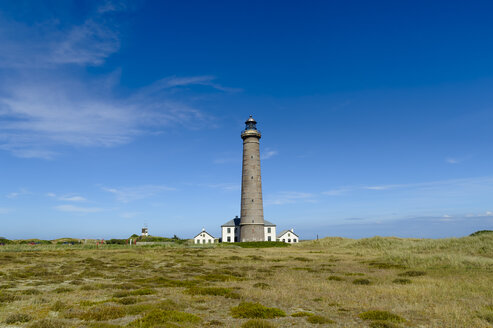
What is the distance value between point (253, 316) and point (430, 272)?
17641mm

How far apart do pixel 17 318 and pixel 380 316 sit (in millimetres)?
12715

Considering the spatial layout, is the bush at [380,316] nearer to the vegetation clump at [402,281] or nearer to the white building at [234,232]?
the vegetation clump at [402,281]

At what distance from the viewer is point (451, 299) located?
13195mm

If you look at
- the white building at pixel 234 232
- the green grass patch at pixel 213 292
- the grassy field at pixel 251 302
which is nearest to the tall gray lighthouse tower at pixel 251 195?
the white building at pixel 234 232

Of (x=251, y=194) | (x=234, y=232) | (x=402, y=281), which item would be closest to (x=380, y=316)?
(x=402, y=281)

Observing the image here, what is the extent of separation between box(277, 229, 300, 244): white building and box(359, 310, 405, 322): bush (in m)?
78.5

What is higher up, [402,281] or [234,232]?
[234,232]

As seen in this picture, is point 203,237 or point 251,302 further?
point 203,237

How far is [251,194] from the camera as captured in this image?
65750mm

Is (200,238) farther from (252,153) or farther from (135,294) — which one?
(135,294)

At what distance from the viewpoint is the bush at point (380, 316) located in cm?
1038

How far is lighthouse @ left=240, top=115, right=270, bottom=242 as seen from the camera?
215 feet

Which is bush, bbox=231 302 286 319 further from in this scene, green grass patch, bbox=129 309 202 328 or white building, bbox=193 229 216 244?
white building, bbox=193 229 216 244

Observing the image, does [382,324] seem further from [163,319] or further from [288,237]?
[288,237]
